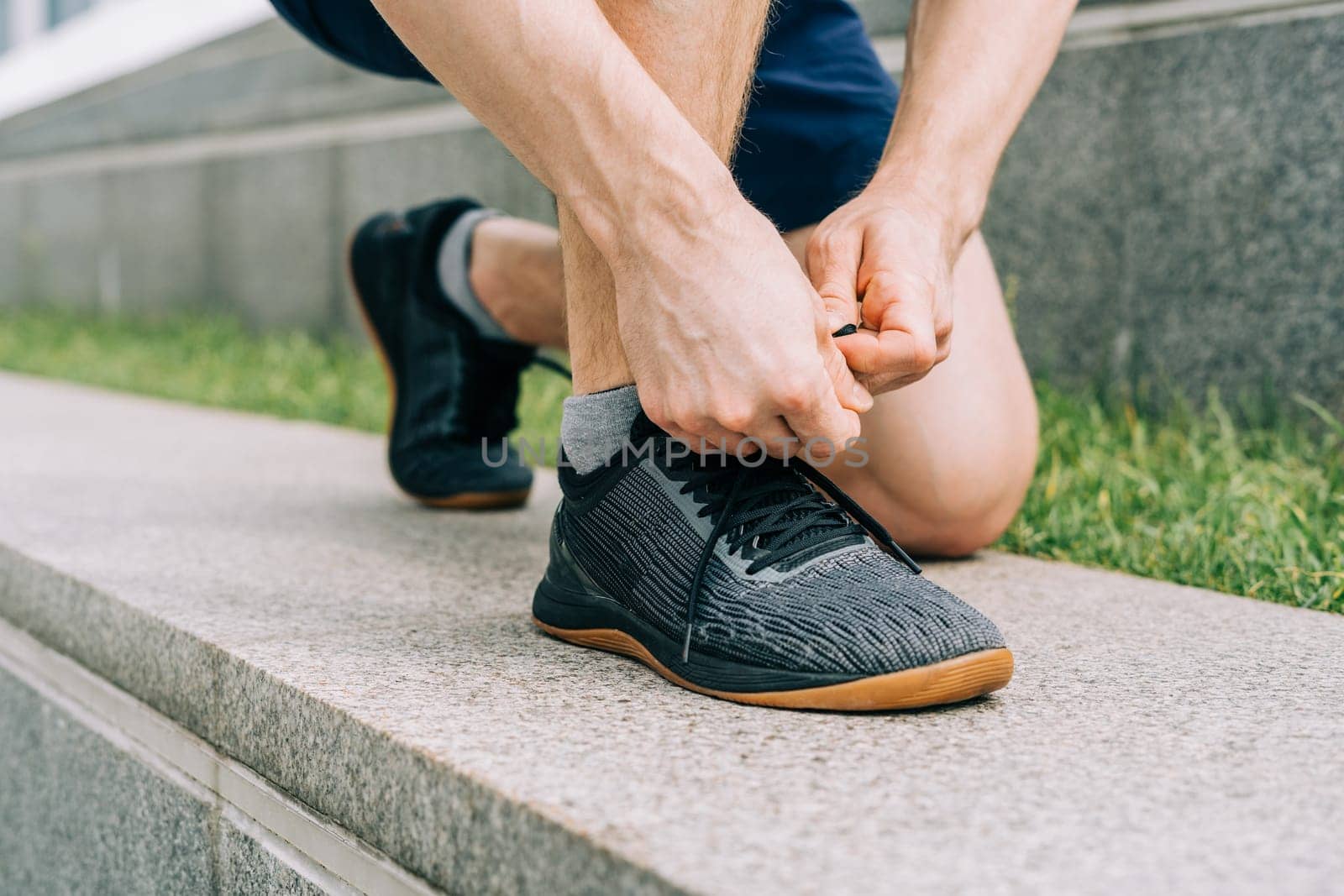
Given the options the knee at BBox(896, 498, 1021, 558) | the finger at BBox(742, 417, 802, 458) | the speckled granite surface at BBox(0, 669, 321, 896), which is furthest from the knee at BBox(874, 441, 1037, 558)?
the speckled granite surface at BBox(0, 669, 321, 896)

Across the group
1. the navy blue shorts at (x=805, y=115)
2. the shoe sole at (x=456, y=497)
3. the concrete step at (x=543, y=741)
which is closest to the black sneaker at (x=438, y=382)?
the shoe sole at (x=456, y=497)

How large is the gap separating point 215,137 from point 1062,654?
532 centimetres

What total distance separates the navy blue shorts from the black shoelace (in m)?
0.71

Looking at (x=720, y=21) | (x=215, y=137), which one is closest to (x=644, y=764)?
(x=720, y=21)

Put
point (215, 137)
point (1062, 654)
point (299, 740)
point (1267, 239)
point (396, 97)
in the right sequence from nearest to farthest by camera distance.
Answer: point (299, 740)
point (1062, 654)
point (1267, 239)
point (396, 97)
point (215, 137)

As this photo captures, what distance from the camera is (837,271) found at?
1097mm

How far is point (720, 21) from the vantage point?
1045 millimetres

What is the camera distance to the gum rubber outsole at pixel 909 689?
916mm

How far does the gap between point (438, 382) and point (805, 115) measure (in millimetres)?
682

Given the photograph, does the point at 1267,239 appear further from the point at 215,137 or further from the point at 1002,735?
the point at 215,137

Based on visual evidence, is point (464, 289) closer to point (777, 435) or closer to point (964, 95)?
point (964, 95)

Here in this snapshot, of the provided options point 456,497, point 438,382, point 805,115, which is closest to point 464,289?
point 438,382

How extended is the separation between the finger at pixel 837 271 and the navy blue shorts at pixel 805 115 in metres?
0.54

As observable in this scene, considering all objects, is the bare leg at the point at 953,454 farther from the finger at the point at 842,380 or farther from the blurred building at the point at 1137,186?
the blurred building at the point at 1137,186
